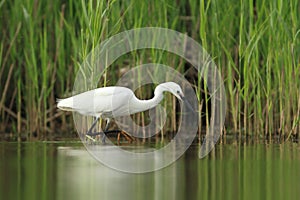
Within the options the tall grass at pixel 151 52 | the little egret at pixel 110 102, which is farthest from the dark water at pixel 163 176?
the tall grass at pixel 151 52

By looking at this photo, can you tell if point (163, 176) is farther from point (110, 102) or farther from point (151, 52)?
point (151, 52)

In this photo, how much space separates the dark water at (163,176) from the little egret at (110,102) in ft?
1.75

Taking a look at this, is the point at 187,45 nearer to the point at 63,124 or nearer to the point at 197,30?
the point at 197,30

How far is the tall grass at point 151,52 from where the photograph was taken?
9031mm

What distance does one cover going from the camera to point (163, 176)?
664 centimetres

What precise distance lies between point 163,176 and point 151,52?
3.01 m

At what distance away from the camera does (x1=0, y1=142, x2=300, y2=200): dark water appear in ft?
18.6

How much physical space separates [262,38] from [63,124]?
2.65 m

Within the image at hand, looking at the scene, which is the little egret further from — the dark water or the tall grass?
the dark water

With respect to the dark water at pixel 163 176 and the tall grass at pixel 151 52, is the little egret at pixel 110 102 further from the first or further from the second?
the dark water at pixel 163 176

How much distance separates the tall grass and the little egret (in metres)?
0.24

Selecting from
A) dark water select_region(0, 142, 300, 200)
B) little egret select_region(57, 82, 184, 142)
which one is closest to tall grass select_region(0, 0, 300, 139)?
little egret select_region(57, 82, 184, 142)

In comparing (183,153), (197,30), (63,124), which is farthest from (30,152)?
(197,30)

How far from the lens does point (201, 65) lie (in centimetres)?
999
